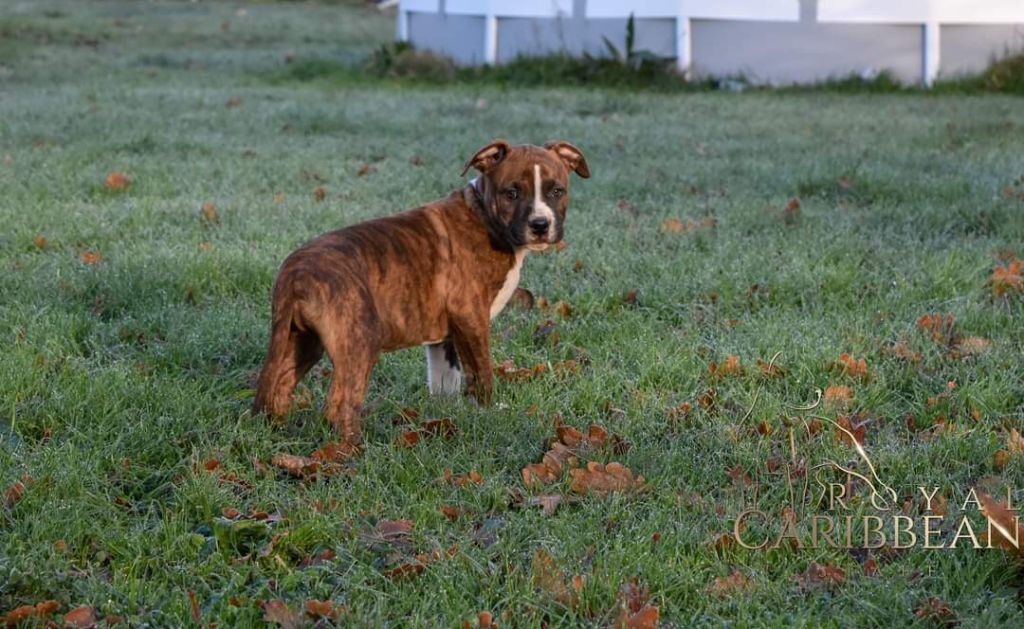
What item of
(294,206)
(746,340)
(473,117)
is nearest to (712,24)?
(473,117)

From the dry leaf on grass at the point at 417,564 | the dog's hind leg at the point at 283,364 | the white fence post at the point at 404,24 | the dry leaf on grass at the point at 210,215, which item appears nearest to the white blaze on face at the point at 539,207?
the dog's hind leg at the point at 283,364

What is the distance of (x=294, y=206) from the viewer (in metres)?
9.66

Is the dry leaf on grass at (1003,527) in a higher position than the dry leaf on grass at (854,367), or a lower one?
lower

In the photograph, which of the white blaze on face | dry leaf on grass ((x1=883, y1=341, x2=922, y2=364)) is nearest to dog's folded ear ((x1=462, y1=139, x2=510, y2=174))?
the white blaze on face

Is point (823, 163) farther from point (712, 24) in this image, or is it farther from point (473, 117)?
point (712, 24)

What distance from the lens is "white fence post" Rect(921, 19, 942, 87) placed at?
18.0m

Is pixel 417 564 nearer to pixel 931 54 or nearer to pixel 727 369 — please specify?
pixel 727 369

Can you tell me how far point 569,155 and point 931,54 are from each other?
13.6m

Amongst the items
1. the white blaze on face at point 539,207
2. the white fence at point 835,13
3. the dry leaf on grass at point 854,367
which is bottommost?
the dry leaf on grass at point 854,367

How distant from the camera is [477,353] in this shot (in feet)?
18.3

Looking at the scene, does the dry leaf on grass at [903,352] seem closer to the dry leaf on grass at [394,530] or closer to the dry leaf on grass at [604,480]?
the dry leaf on grass at [604,480]

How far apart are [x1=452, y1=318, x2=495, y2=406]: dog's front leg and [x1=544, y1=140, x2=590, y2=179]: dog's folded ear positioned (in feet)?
2.95

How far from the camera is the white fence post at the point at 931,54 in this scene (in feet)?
58.9

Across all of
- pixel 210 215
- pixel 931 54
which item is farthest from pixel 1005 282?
pixel 931 54
